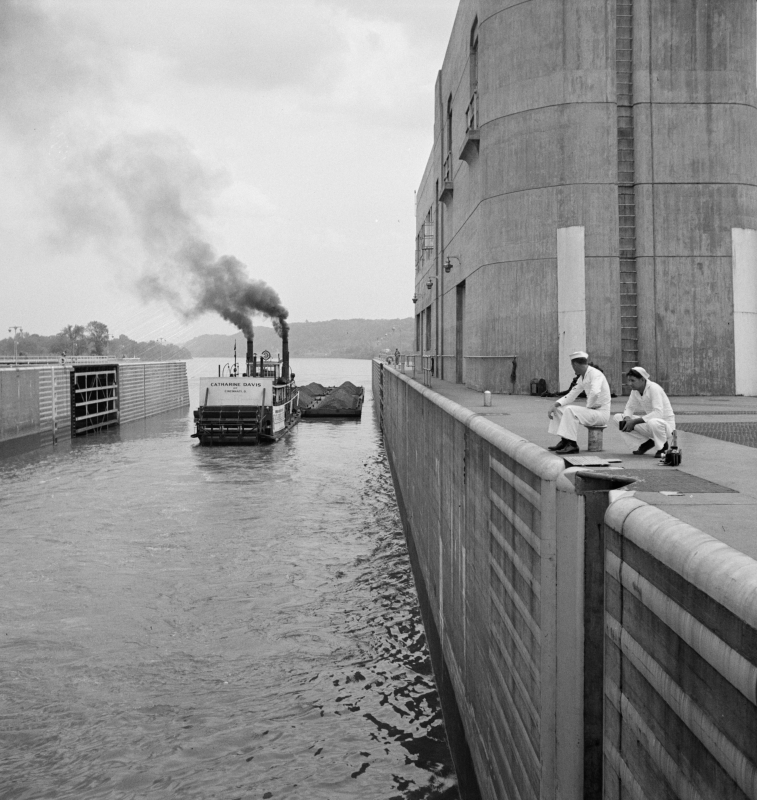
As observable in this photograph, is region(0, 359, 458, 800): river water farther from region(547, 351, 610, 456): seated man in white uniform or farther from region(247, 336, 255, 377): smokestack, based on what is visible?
region(247, 336, 255, 377): smokestack

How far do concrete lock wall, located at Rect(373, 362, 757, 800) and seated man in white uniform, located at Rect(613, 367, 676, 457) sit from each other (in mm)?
1839

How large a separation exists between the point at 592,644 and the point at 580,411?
178 inches

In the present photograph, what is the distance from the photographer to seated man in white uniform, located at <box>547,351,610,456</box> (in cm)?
859

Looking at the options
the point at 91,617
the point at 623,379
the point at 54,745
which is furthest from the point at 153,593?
the point at 623,379

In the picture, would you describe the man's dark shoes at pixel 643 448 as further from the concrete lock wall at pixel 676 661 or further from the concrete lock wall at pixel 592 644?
the concrete lock wall at pixel 676 661

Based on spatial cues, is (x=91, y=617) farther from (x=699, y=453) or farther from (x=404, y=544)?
(x=699, y=453)

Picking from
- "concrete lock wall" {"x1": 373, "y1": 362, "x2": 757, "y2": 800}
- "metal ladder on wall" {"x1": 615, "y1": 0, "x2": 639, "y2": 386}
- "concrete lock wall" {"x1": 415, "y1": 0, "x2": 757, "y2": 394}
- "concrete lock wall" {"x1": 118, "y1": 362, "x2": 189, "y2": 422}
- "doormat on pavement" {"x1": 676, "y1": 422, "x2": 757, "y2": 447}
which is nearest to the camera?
"concrete lock wall" {"x1": 373, "y1": 362, "x2": 757, "y2": 800}

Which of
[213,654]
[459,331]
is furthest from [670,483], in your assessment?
[459,331]

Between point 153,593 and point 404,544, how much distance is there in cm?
665

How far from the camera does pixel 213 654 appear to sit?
12.4m

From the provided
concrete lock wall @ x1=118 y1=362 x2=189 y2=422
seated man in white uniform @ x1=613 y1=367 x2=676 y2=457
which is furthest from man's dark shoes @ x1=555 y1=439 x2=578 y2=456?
concrete lock wall @ x1=118 y1=362 x2=189 y2=422

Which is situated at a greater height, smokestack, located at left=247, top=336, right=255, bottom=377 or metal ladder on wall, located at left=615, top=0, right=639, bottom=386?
metal ladder on wall, located at left=615, top=0, right=639, bottom=386

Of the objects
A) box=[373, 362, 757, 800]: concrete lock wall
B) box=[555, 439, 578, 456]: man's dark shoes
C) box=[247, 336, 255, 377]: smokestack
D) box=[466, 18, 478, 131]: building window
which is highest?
box=[466, 18, 478, 131]: building window

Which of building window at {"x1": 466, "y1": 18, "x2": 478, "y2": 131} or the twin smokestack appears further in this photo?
the twin smokestack
